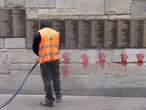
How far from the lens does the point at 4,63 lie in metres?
10.1

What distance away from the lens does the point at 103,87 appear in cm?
1012

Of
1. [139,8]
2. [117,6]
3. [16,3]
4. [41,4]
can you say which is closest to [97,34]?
[117,6]

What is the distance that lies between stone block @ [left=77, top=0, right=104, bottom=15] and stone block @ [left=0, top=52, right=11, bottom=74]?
1.88m

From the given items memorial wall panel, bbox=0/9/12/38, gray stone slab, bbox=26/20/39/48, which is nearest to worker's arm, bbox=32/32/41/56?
gray stone slab, bbox=26/20/39/48

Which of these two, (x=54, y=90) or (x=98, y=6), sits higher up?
(x=98, y=6)

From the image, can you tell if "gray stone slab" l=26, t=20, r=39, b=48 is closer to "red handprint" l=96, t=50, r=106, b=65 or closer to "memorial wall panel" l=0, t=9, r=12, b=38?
"memorial wall panel" l=0, t=9, r=12, b=38

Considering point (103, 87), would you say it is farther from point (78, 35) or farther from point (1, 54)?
point (1, 54)

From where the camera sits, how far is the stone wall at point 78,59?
9891mm

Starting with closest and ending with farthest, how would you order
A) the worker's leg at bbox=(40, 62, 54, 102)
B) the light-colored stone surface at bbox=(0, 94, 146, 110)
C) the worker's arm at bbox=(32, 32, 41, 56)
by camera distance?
the worker's arm at bbox=(32, 32, 41, 56) < the worker's leg at bbox=(40, 62, 54, 102) < the light-colored stone surface at bbox=(0, 94, 146, 110)

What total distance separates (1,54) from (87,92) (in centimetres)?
207

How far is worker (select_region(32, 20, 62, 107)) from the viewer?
352 inches

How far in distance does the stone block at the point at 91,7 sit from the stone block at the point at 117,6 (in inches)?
5.1

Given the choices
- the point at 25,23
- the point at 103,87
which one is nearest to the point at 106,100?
the point at 103,87

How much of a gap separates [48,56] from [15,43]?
133 cm
